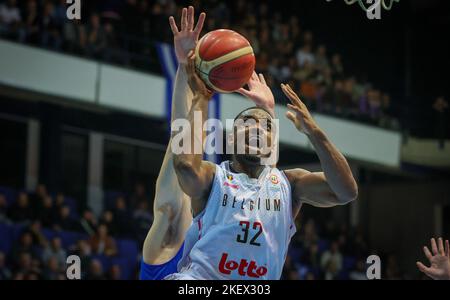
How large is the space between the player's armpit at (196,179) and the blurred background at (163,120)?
7956 millimetres

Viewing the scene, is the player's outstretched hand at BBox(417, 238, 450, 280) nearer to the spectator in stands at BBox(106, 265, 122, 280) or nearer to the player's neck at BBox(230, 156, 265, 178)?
the player's neck at BBox(230, 156, 265, 178)

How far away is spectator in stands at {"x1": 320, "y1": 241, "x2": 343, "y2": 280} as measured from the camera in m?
17.1

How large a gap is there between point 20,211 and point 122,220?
7.41 ft

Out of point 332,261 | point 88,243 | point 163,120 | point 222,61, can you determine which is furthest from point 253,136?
point 332,261

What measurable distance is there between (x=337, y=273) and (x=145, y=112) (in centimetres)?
483

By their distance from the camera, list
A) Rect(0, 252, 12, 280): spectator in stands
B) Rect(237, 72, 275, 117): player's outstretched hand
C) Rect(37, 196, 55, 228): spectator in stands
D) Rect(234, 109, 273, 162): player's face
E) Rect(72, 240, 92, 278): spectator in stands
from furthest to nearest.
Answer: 1. Rect(37, 196, 55, 228): spectator in stands
2. Rect(72, 240, 92, 278): spectator in stands
3. Rect(0, 252, 12, 280): spectator in stands
4. Rect(237, 72, 275, 117): player's outstretched hand
5. Rect(234, 109, 273, 162): player's face

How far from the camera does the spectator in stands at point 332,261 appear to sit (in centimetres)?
1708

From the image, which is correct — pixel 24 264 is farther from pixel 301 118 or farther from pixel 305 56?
pixel 305 56

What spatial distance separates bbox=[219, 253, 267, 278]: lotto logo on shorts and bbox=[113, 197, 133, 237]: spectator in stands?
10.7 metres

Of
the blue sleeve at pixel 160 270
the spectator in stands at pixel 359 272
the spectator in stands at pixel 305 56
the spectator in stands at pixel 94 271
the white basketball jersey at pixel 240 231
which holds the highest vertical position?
the spectator in stands at pixel 305 56

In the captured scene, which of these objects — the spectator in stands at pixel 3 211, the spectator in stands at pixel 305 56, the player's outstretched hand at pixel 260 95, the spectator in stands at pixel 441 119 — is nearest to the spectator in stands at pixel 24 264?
the spectator in stands at pixel 3 211

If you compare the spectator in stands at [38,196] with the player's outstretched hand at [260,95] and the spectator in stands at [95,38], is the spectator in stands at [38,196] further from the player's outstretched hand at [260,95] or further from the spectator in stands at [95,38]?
the player's outstretched hand at [260,95]

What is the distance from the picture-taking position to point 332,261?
17391 millimetres

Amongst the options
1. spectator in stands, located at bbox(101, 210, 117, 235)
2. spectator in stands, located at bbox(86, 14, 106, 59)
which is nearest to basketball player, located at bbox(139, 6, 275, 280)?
spectator in stands, located at bbox(101, 210, 117, 235)
